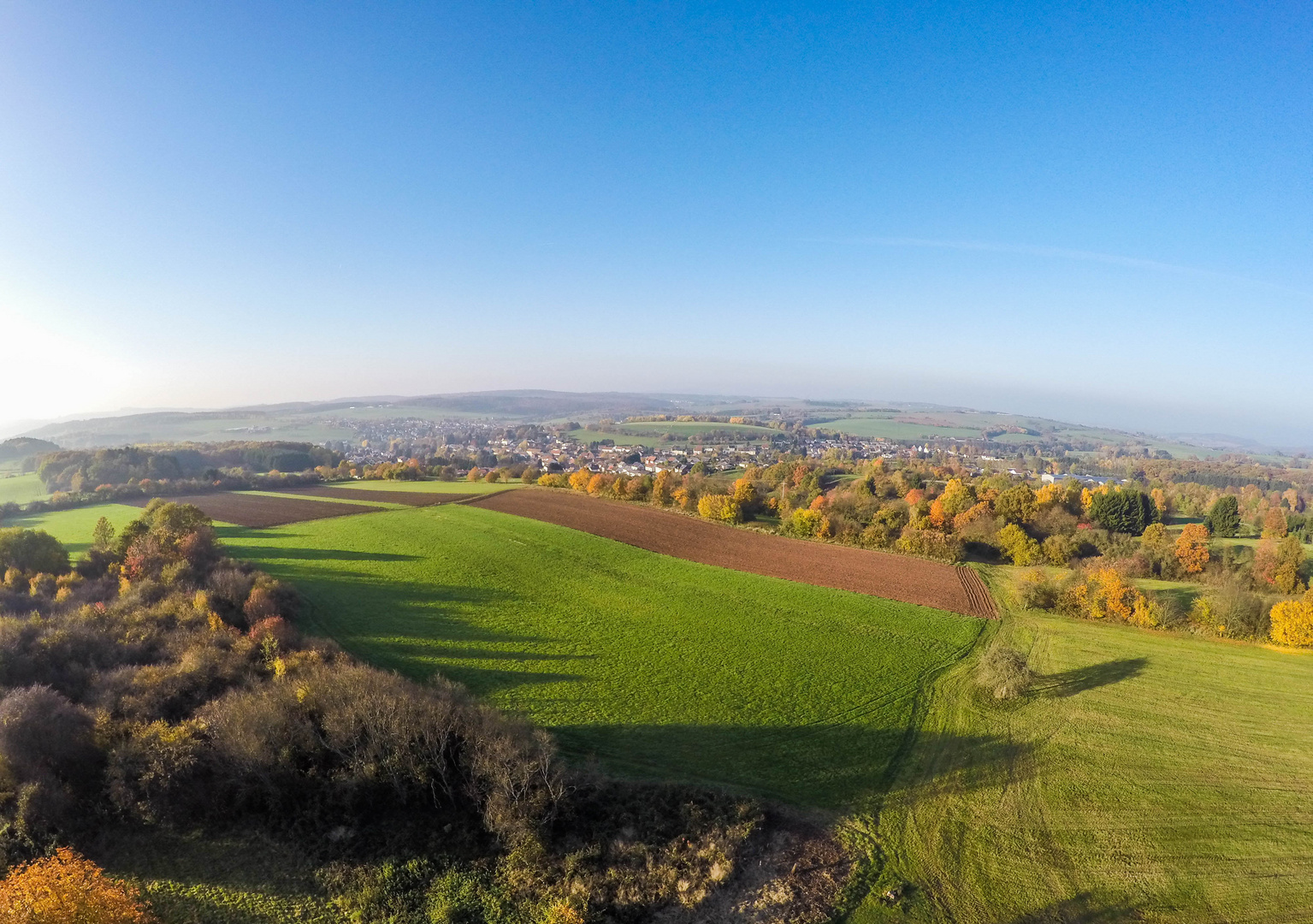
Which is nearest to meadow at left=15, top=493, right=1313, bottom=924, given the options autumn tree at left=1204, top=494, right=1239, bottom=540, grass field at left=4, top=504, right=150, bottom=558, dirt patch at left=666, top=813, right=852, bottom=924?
dirt patch at left=666, top=813, right=852, bottom=924

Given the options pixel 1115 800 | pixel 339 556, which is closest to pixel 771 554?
pixel 1115 800

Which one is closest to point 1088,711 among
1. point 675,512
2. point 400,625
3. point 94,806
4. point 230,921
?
point 230,921

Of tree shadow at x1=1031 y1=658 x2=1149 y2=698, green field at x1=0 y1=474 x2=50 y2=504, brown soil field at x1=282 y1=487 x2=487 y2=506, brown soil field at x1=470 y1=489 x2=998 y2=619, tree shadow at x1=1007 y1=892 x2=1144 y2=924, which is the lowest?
tree shadow at x1=1007 y1=892 x2=1144 y2=924

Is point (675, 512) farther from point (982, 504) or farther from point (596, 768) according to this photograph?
point (596, 768)

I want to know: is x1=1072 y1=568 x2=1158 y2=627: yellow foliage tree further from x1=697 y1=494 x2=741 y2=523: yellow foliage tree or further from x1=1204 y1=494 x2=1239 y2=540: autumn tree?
x1=1204 y1=494 x2=1239 y2=540: autumn tree

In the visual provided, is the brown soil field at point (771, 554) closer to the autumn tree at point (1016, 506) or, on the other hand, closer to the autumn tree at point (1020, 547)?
the autumn tree at point (1020, 547)

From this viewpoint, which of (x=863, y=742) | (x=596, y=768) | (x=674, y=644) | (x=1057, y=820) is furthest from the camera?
(x=674, y=644)
